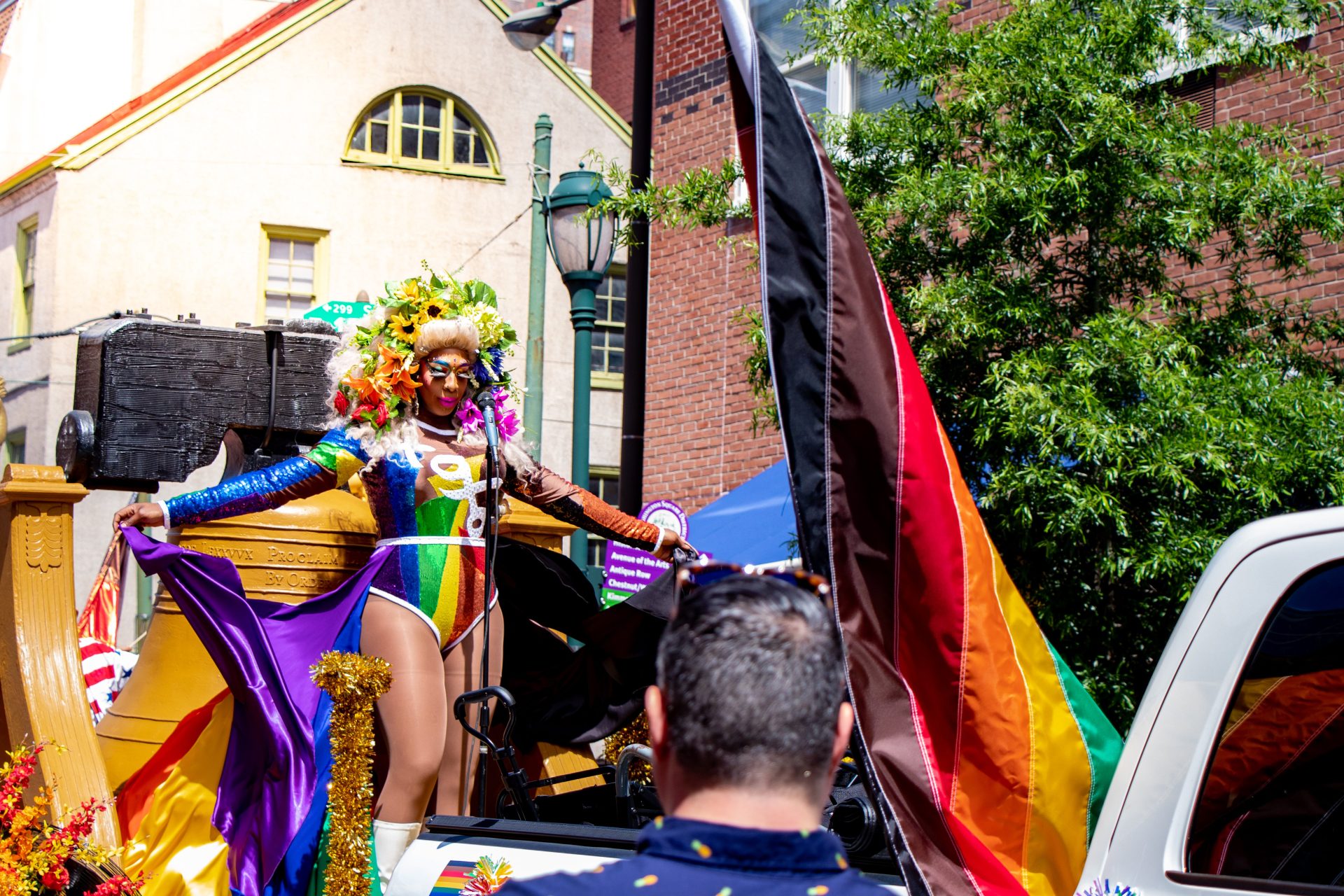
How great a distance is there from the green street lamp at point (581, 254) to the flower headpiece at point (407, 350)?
4.67 m

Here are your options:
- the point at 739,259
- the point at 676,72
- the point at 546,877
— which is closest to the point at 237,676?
the point at 546,877

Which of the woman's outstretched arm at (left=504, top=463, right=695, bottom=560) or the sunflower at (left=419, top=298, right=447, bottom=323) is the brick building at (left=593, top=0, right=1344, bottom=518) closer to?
the woman's outstretched arm at (left=504, top=463, right=695, bottom=560)

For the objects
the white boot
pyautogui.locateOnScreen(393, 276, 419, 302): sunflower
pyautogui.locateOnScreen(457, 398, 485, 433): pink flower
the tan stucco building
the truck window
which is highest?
the tan stucco building

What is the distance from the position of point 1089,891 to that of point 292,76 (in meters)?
20.4

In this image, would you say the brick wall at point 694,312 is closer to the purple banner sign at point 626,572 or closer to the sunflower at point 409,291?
the purple banner sign at point 626,572

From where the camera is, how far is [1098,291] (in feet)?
17.6

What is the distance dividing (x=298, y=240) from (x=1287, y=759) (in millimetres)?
20204

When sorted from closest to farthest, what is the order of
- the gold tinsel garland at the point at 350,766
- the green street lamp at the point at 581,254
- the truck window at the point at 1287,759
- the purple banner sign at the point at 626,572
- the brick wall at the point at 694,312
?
1. the truck window at the point at 1287,759
2. the gold tinsel garland at the point at 350,766
3. the purple banner sign at the point at 626,572
4. the green street lamp at the point at 581,254
5. the brick wall at the point at 694,312

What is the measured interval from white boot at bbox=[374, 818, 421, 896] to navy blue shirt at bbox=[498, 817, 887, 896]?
2.57 m

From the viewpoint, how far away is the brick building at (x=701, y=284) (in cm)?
1133

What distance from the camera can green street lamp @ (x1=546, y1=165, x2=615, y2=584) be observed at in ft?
30.6

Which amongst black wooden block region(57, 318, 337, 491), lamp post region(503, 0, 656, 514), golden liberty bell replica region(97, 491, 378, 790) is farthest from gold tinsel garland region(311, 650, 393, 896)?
lamp post region(503, 0, 656, 514)

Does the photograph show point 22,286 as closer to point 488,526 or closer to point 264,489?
point 264,489

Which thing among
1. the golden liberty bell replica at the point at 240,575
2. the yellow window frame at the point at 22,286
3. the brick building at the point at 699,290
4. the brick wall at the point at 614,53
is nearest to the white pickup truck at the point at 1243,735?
the golden liberty bell replica at the point at 240,575
